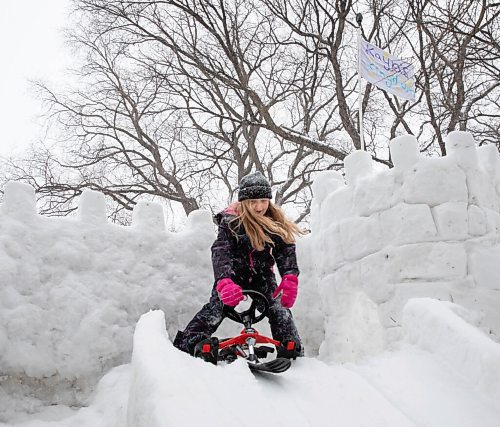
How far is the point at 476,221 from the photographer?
4.36 meters

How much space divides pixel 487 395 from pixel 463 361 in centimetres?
26

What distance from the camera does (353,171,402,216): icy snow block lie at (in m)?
4.56

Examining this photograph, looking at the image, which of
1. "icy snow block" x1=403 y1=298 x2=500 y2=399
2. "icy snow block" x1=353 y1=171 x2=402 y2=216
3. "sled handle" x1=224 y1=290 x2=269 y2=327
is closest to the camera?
"icy snow block" x1=403 y1=298 x2=500 y2=399

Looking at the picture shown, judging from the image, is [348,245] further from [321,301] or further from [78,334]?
[78,334]

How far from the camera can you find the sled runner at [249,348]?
3082 millimetres

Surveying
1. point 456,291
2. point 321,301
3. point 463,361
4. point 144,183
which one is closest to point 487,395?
point 463,361

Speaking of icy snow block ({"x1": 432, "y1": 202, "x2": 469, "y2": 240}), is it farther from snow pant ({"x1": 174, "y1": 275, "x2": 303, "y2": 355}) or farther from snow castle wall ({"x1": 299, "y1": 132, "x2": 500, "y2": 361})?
snow pant ({"x1": 174, "y1": 275, "x2": 303, "y2": 355})

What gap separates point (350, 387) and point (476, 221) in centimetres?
238

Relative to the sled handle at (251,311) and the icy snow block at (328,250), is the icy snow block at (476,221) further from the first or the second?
the sled handle at (251,311)

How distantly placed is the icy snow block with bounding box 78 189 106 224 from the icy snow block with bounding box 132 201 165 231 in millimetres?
358

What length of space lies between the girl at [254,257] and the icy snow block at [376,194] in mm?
862

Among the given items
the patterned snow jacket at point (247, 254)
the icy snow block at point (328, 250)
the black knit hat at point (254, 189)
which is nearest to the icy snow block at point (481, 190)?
the icy snow block at point (328, 250)

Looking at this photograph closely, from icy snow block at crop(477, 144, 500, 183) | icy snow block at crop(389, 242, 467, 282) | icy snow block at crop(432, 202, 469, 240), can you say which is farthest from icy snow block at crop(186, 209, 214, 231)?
icy snow block at crop(477, 144, 500, 183)

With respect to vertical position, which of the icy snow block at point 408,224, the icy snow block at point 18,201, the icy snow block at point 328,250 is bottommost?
the icy snow block at point 328,250
